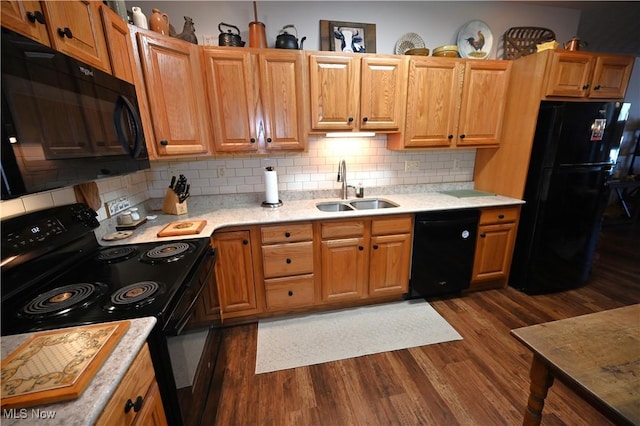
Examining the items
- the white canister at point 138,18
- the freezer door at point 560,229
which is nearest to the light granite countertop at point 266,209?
the freezer door at point 560,229

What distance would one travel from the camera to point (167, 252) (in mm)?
1395

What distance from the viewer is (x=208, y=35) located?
2.12 m

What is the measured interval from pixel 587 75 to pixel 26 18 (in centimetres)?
365

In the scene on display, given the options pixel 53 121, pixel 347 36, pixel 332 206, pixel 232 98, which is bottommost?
pixel 332 206

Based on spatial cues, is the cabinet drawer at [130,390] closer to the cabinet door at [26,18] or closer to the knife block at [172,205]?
the cabinet door at [26,18]

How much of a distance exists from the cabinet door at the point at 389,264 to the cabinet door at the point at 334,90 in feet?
3.45

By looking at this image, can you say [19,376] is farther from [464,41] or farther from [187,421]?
[464,41]

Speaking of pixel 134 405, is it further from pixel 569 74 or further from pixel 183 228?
pixel 569 74

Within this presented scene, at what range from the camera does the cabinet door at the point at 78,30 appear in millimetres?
1022

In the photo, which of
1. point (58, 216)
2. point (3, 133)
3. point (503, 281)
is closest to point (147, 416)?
point (3, 133)

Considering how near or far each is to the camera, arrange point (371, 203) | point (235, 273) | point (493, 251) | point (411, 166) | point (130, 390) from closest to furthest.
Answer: point (130, 390)
point (235, 273)
point (493, 251)
point (371, 203)
point (411, 166)

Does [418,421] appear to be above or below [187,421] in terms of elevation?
below

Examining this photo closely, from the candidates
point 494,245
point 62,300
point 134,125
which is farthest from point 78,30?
point 494,245

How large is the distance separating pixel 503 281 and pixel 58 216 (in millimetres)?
3513
